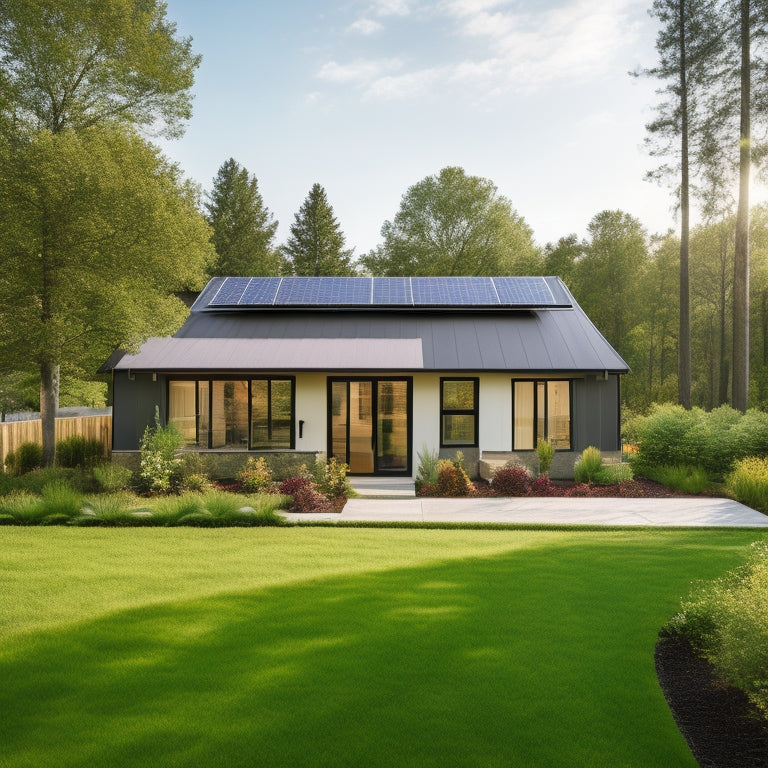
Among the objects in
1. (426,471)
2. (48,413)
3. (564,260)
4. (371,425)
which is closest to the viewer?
(426,471)

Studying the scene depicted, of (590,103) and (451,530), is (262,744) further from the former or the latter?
(590,103)

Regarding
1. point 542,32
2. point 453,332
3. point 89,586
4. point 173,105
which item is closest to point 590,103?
point 542,32

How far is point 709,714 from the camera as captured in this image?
4.08 metres

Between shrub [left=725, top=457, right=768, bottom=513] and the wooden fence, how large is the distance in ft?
49.0

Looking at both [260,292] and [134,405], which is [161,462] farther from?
[260,292]

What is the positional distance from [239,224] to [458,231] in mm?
15078

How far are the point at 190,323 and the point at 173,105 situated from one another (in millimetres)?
5601

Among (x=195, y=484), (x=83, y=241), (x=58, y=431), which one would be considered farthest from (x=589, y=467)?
(x=58, y=431)

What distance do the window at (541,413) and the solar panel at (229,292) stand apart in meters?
8.55

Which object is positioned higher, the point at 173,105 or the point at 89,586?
the point at 173,105

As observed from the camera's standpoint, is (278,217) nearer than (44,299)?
No

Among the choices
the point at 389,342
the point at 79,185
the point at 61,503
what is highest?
the point at 79,185

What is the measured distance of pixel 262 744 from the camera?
3641 mm

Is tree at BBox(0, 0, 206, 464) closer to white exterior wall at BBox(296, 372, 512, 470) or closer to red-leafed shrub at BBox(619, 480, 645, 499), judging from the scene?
white exterior wall at BBox(296, 372, 512, 470)
